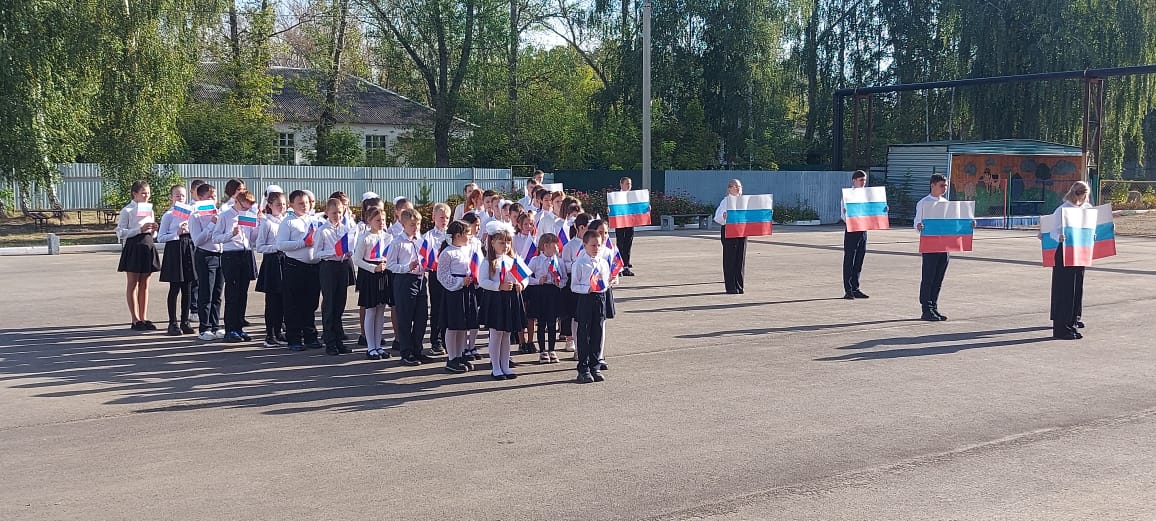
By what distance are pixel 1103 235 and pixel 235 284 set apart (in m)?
10.3

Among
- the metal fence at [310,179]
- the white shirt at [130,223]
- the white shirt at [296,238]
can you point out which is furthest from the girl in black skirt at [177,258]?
the metal fence at [310,179]

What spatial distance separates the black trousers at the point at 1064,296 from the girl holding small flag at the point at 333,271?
8.15 metres

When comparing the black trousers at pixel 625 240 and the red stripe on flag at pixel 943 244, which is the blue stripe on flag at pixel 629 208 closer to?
the black trousers at pixel 625 240

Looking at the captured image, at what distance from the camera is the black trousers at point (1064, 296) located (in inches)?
468

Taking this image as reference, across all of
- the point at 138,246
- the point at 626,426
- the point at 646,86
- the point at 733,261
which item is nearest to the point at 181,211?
the point at 138,246

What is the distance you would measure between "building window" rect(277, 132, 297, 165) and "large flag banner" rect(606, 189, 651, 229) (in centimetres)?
3253

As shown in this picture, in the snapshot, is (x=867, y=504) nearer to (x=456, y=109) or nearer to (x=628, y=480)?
(x=628, y=480)

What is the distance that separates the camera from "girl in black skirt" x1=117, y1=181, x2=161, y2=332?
12.2 m

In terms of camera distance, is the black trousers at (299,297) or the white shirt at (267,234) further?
the white shirt at (267,234)

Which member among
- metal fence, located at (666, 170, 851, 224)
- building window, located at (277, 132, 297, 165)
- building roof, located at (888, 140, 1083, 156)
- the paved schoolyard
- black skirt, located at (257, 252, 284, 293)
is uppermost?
building window, located at (277, 132, 297, 165)

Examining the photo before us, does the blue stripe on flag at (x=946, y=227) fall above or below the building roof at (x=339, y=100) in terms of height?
below

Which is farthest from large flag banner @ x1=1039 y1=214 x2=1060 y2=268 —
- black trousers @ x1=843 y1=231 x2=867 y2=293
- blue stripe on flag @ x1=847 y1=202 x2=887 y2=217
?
blue stripe on flag @ x1=847 y1=202 x2=887 y2=217

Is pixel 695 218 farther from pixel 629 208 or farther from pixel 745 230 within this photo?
pixel 745 230

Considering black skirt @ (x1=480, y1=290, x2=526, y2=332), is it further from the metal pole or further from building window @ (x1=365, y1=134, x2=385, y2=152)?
building window @ (x1=365, y1=134, x2=385, y2=152)
